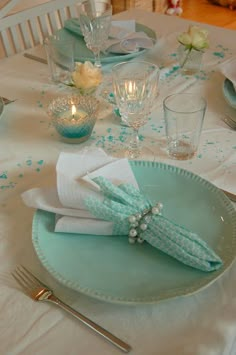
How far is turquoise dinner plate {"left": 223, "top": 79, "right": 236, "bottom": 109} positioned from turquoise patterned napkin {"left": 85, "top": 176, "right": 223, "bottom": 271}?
405mm

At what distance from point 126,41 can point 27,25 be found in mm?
450

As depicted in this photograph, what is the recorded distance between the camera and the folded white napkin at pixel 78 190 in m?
0.67

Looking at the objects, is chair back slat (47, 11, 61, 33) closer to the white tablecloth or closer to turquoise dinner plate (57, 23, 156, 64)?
turquoise dinner plate (57, 23, 156, 64)

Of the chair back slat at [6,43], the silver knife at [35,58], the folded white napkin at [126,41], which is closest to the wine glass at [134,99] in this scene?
the folded white napkin at [126,41]

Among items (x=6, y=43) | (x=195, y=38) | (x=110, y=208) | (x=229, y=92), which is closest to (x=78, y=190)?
(x=110, y=208)

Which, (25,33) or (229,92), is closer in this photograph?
(229,92)

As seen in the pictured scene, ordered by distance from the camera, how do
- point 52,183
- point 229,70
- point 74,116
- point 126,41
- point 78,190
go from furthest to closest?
point 126,41
point 229,70
point 74,116
point 52,183
point 78,190

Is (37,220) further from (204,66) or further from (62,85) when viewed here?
(204,66)

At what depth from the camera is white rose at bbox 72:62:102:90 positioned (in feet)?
3.19

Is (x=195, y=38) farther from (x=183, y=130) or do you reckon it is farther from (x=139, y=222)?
(x=139, y=222)

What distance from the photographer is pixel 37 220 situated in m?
0.69

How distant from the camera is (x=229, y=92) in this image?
40.3 inches

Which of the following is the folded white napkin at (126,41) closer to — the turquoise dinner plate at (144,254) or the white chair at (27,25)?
the white chair at (27,25)

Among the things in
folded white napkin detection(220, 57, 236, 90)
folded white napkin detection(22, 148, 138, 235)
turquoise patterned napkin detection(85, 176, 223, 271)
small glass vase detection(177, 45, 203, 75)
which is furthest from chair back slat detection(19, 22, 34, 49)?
turquoise patterned napkin detection(85, 176, 223, 271)
